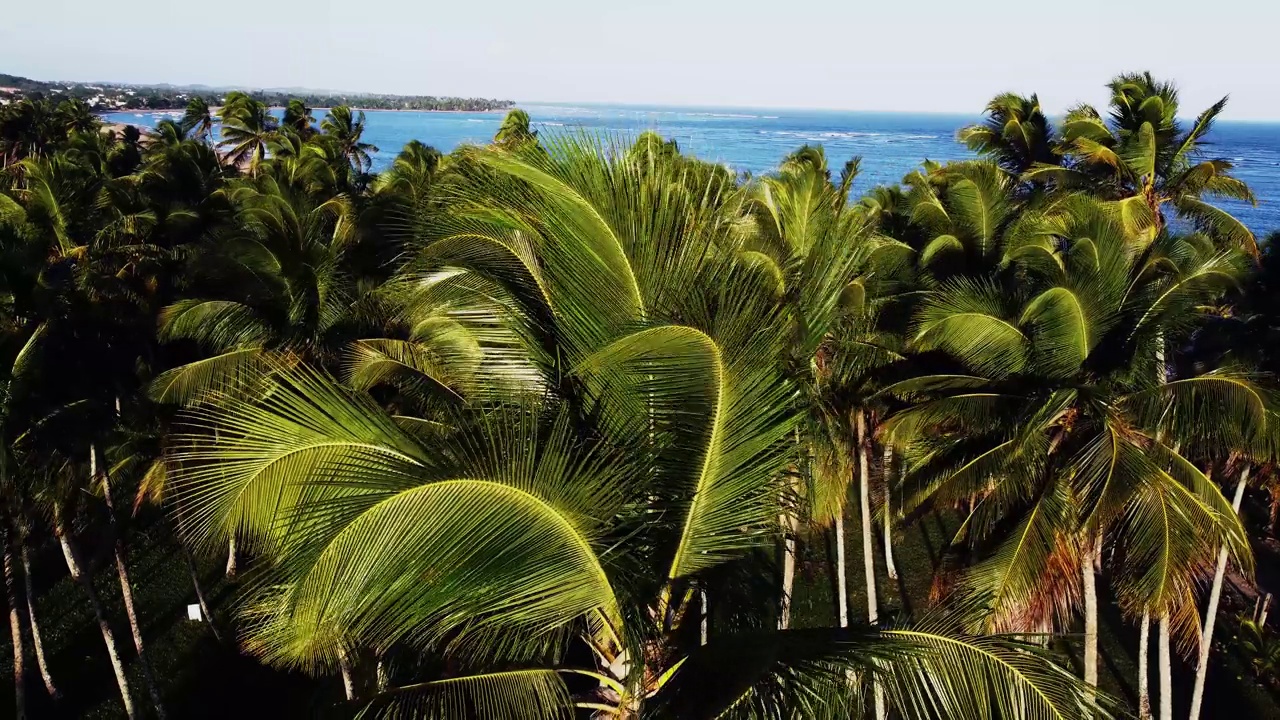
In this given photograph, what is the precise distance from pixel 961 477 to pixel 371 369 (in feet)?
18.6

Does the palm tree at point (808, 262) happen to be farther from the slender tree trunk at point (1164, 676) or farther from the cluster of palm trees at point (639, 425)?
the slender tree trunk at point (1164, 676)

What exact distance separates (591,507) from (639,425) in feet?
2.04

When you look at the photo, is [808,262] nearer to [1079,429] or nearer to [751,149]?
[1079,429]

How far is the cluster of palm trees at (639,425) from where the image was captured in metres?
3.55

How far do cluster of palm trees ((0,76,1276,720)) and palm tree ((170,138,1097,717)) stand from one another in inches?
0.7

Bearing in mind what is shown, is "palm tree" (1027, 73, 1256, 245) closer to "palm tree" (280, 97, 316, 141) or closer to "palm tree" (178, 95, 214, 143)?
"palm tree" (280, 97, 316, 141)

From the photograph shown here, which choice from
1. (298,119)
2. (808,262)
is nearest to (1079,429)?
(808,262)

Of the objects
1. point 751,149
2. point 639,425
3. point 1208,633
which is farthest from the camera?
point 751,149

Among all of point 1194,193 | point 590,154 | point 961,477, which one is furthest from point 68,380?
point 1194,193

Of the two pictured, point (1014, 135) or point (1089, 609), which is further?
point (1014, 135)

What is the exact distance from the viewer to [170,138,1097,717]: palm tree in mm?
3400

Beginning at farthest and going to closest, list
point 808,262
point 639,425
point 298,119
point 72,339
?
point 298,119
point 72,339
point 808,262
point 639,425

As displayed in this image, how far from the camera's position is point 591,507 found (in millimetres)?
3643

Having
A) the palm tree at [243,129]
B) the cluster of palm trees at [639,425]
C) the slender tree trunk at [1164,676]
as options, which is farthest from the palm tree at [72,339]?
the palm tree at [243,129]
